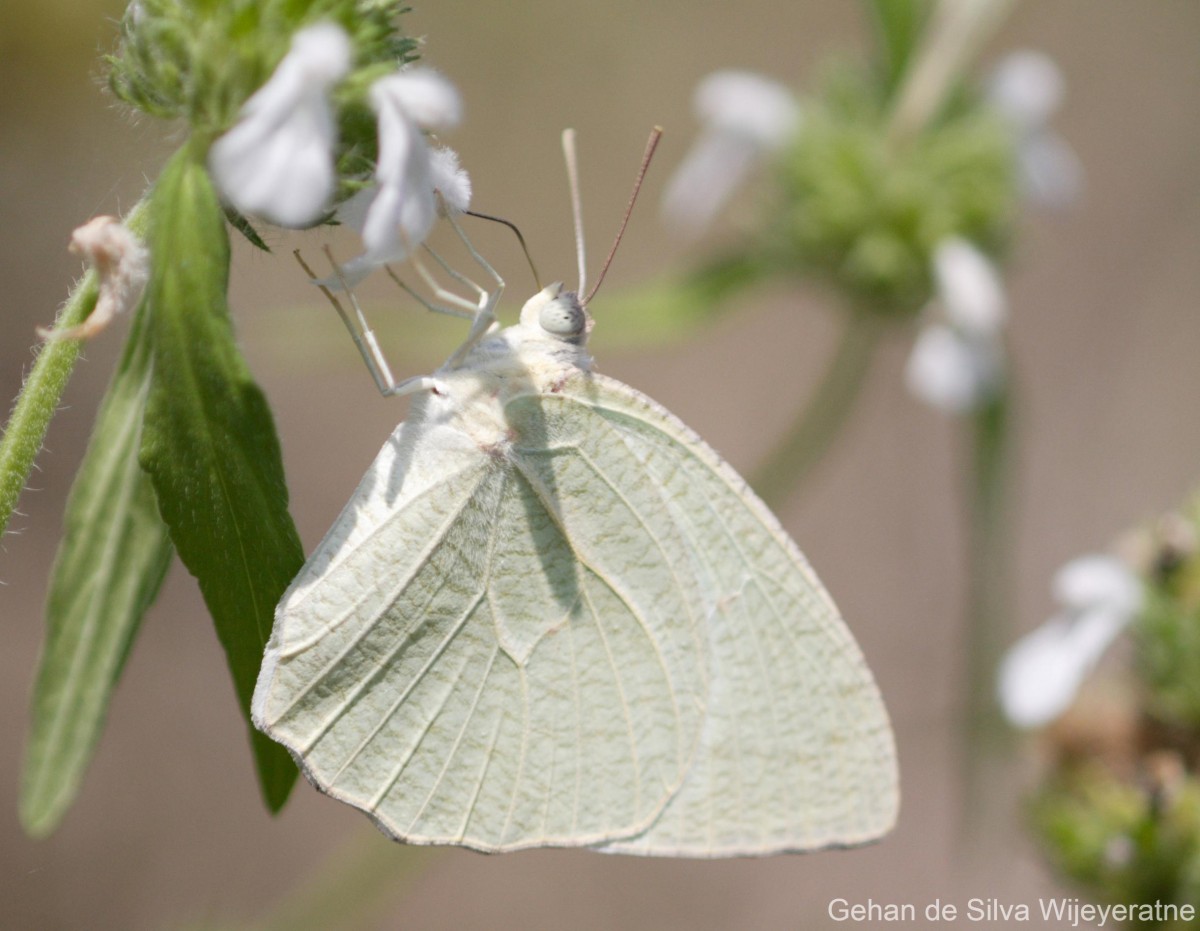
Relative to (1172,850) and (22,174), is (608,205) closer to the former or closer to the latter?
(22,174)

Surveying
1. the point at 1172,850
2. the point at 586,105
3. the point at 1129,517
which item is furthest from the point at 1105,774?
the point at 586,105

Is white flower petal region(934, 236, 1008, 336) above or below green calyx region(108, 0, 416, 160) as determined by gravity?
above

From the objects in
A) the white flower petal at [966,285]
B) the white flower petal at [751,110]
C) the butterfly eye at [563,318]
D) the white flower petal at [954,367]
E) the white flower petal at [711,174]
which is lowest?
the butterfly eye at [563,318]

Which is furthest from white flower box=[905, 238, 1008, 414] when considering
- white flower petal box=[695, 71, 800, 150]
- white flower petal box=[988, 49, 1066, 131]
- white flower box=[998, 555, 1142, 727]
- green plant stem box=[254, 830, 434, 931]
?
green plant stem box=[254, 830, 434, 931]

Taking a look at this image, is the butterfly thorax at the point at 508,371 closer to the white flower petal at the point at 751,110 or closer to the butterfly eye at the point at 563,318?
the butterfly eye at the point at 563,318

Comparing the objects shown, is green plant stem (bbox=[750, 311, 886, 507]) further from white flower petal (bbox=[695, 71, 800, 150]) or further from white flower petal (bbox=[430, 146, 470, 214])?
white flower petal (bbox=[430, 146, 470, 214])

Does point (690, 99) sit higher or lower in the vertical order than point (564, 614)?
higher

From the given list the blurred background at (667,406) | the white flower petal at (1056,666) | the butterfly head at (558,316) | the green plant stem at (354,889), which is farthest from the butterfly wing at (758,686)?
the blurred background at (667,406)
